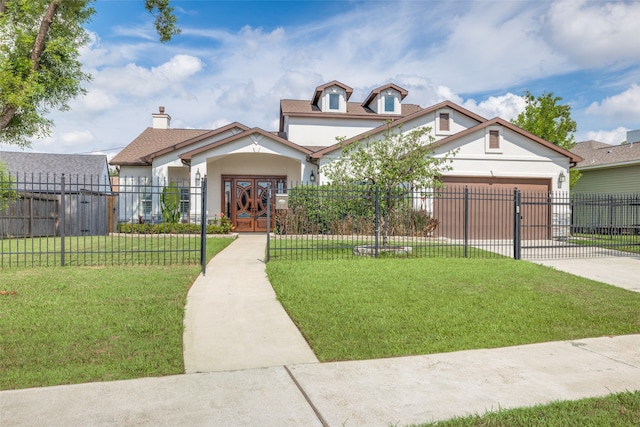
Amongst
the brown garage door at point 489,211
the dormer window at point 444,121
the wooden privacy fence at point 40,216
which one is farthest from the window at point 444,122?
the wooden privacy fence at point 40,216

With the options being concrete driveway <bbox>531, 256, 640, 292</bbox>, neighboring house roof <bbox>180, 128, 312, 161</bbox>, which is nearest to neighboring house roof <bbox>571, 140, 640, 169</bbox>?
concrete driveway <bbox>531, 256, 640, 292</bbox>

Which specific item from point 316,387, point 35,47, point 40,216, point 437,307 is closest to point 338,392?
point 316,387

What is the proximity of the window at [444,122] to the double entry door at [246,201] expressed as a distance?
792cm

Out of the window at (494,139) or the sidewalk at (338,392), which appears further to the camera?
the window at (494,139)

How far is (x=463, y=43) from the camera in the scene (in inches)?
529

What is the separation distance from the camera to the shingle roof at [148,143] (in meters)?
21.0

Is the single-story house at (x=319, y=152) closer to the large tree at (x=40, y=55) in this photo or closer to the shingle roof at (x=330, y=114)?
the shingle roof at (x=330, y=114)

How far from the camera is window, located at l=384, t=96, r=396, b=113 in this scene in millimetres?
23561

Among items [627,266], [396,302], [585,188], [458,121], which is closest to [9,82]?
[396,302]

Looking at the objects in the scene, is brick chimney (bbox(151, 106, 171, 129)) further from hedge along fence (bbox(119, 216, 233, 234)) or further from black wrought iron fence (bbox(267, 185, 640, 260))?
black wrought iron fence (bbox(267, 185, 640, 260))

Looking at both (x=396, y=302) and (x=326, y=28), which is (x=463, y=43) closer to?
(x=326, y=28)

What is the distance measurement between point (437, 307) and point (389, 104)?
19000 mm

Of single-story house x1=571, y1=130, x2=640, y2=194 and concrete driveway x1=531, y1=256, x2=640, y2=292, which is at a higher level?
single-story house x1=571, y1=130, x2=640, y2=194

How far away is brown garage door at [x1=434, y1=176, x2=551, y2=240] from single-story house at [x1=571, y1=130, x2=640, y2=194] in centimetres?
520
